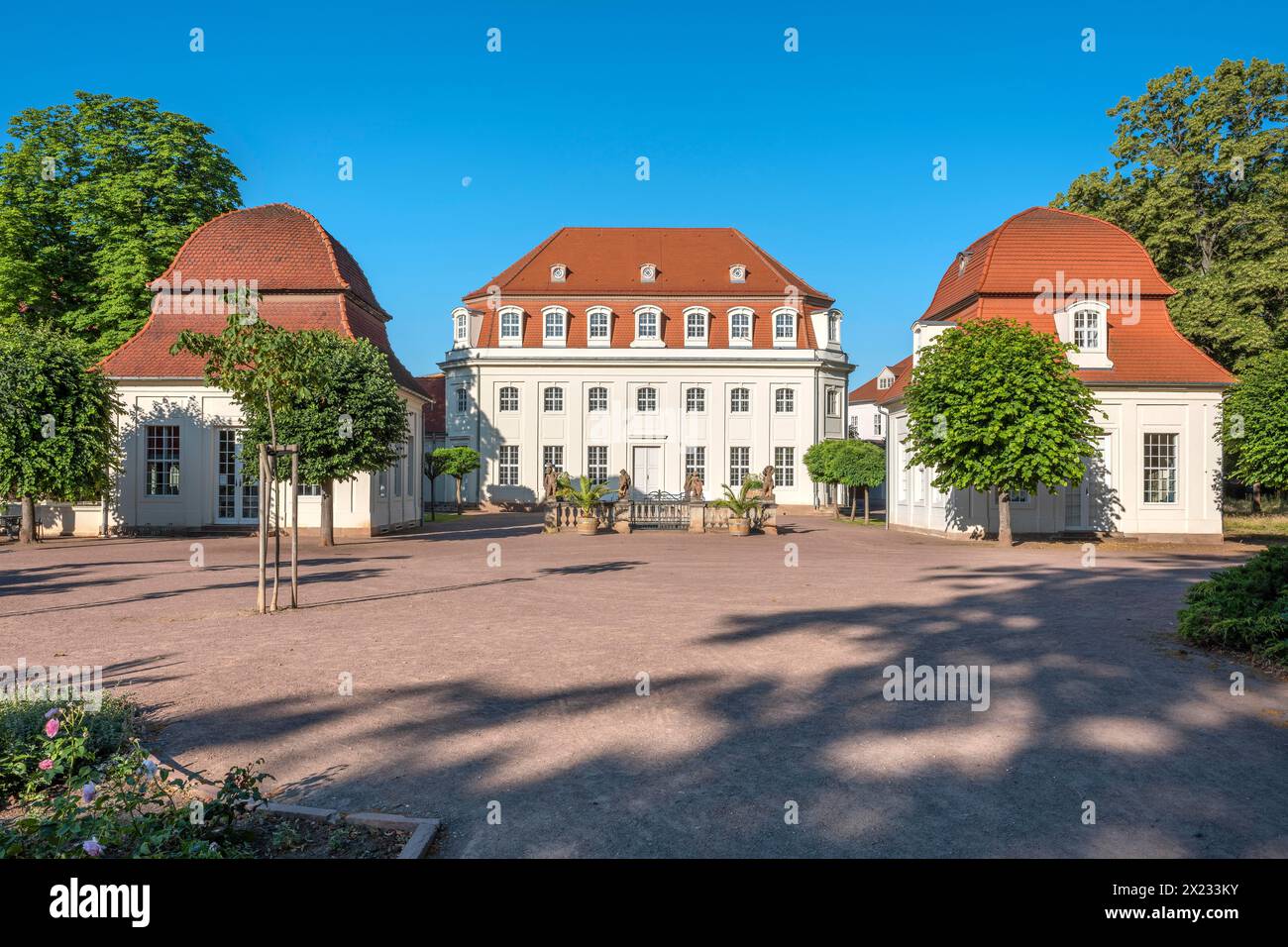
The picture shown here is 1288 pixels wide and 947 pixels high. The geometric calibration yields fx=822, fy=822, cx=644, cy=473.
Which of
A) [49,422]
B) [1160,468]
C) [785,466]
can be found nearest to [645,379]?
[785,466]

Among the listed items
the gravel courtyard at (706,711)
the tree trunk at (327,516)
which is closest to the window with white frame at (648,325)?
the tree trunk at (327,516)

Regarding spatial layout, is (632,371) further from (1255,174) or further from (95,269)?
(1255,174)

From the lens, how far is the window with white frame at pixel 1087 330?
26391 mm

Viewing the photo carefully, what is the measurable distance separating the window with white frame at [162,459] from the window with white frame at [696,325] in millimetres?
25224

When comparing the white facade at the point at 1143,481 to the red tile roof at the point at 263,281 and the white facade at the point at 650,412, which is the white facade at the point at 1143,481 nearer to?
the white facade at the point at 650,412

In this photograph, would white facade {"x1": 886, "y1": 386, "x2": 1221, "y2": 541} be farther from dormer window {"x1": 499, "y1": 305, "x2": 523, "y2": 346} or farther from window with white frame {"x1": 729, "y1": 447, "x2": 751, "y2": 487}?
dormer window {"x1": 499, "y1": 305, "x2": 523, "y2": 346}

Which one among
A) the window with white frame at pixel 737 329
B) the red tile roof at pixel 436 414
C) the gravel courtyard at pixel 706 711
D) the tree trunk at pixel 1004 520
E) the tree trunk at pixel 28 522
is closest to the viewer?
the gravel courtyard at pixel 706 711

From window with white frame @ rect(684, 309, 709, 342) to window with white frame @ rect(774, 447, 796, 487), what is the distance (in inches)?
284

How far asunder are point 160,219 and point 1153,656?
1354 inches

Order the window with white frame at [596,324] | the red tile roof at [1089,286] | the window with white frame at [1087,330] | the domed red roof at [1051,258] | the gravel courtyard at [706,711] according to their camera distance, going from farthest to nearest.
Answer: the window with white frame at [596,324]
the domed red roof at [1051,258]
the window with white frame at [1087,330]
the red tile roof at [1089,286]
the gravel courtyard at [706,711]

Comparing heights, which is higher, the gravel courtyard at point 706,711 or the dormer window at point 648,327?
the dormer window at point 648,327

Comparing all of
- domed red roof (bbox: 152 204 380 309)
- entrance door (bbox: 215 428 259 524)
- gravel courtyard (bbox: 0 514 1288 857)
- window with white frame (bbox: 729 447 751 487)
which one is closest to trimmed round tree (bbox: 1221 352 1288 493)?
gravel courtyard (bbox: 0 514 1288 857)

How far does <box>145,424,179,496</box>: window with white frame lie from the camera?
2588 centimetres

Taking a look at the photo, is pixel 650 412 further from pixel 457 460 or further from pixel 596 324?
pixel 457 460
